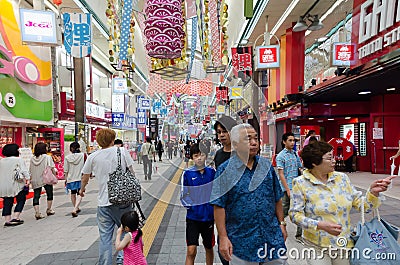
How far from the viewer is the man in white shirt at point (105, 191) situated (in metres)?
3.60

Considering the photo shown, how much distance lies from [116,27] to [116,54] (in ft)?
1.99

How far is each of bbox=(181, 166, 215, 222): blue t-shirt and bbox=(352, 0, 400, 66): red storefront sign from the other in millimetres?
6371

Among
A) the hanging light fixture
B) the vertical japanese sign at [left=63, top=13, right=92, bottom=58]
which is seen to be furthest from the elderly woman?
the hanging light fixture

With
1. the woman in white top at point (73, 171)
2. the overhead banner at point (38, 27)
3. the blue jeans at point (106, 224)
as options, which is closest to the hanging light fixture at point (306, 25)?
the overhead banner at point (38, 27)

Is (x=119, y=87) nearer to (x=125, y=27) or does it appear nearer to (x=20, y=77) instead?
(x=20, y=77)

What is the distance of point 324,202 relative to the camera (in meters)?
2.37

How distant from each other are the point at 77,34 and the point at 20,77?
88.0 inches

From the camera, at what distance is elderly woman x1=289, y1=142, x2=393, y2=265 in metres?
2.31

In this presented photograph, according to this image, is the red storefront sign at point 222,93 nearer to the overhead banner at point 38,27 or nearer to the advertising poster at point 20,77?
the advertising poster at point 20,77

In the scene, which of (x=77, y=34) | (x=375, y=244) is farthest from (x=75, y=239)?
(x=77, y=34)

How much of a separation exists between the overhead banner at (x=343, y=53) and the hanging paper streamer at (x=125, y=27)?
6.08 m

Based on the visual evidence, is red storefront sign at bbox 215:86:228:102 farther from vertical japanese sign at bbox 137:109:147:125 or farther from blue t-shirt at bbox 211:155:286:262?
blue t-shirt at bbox 211:155:286:262

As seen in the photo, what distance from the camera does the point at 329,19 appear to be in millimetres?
15141

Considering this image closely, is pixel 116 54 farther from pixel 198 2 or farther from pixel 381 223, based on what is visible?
pixel 381 223
